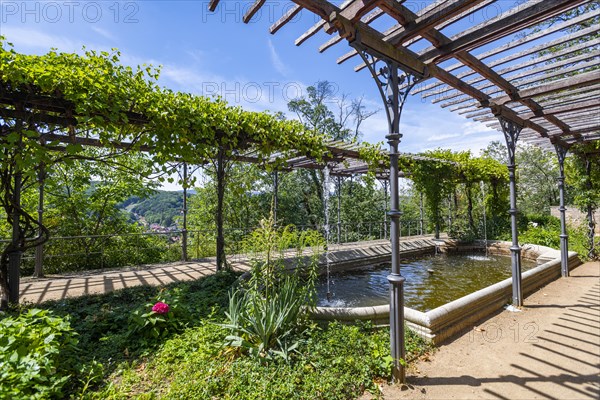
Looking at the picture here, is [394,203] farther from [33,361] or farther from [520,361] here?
[33,361]

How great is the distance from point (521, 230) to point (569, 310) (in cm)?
801

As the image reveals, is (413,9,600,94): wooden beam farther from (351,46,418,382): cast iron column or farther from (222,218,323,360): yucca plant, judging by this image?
(222,218,323,360): yucca plant

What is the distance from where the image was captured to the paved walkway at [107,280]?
4449 mm

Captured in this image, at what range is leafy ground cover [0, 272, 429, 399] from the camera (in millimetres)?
2111

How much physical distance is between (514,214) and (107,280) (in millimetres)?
7151

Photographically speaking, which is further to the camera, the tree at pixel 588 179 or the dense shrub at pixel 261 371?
the tree at pixel 588 179

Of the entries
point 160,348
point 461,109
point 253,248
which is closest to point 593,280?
point 461,109

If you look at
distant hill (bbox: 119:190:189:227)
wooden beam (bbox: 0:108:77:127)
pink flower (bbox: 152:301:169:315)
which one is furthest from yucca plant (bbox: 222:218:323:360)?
distant hill (bbox: 119:190:189:227)

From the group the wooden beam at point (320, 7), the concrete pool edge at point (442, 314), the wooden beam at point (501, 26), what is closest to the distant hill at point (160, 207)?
the concrete pool edge at point (442, 314)

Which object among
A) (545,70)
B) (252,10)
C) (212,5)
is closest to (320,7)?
(252,10)

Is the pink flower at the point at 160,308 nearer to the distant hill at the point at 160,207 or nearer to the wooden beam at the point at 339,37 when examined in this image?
the wooden beam at the point at 339,37

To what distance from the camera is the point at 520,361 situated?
110 inches

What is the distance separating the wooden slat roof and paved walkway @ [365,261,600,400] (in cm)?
286

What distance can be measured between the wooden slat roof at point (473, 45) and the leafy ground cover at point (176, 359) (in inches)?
107
